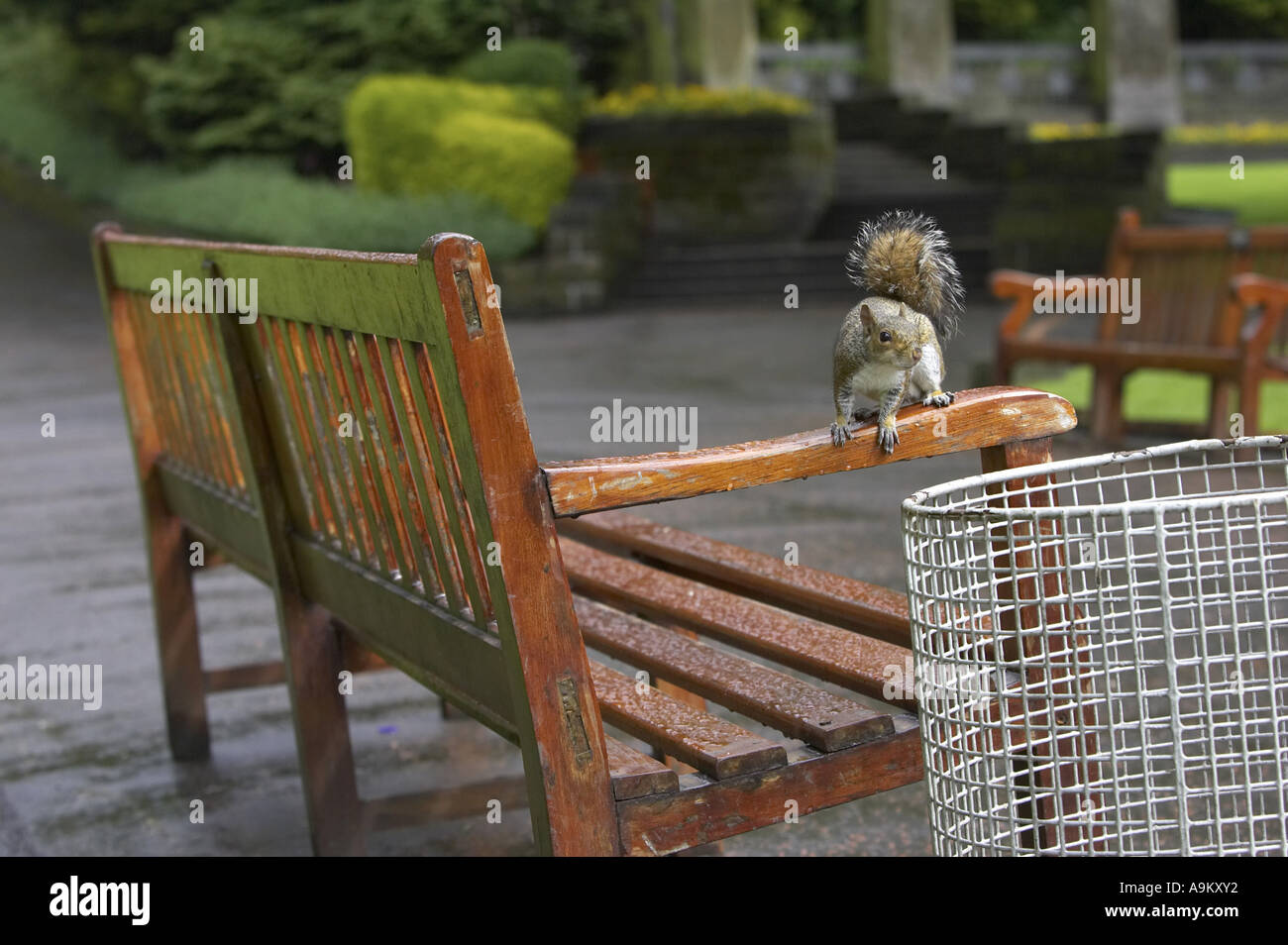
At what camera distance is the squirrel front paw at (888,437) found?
8.14 ft

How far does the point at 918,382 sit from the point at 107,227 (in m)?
2.57

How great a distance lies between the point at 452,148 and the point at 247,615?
11.2 meters

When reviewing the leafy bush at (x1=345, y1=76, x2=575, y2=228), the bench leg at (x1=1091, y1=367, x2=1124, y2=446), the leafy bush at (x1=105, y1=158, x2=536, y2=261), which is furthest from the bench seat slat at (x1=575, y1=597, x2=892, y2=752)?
the leafy bush at (x1=345, y1=76, x2=575, y2=228)

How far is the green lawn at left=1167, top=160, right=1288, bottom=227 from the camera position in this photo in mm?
20447

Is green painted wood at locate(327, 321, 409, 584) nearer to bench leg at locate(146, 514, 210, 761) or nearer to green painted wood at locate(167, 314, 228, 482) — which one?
green painted wood at locate(167, 314, 228, 482)

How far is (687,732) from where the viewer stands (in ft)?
8.07

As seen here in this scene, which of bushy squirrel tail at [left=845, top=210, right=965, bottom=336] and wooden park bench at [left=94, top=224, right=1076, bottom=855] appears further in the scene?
bushy squirrel tail at [left=845, top=210, right=965, bottom=336]

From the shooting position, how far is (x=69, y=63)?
2355 cm

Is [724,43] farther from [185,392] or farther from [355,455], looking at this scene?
[355,455]

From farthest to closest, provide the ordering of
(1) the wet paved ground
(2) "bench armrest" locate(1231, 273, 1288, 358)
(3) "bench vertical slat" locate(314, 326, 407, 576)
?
1. (2) "bench armrest" locate(1231, 273, 1288, 358)
2. (1) the wet paved ground
3. (3) "bench vertical slat" locate(314, 326, 407, 576)

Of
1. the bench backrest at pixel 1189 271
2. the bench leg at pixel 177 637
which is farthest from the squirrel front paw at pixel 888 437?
→ the bench backrest at pixel 1189 271

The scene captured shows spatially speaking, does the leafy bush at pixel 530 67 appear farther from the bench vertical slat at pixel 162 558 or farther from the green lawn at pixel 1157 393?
the bench vertical slat at pixel 162 558

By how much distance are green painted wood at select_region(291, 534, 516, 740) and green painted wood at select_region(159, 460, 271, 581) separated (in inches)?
8.5

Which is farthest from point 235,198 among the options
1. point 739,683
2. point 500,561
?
point 500,561
